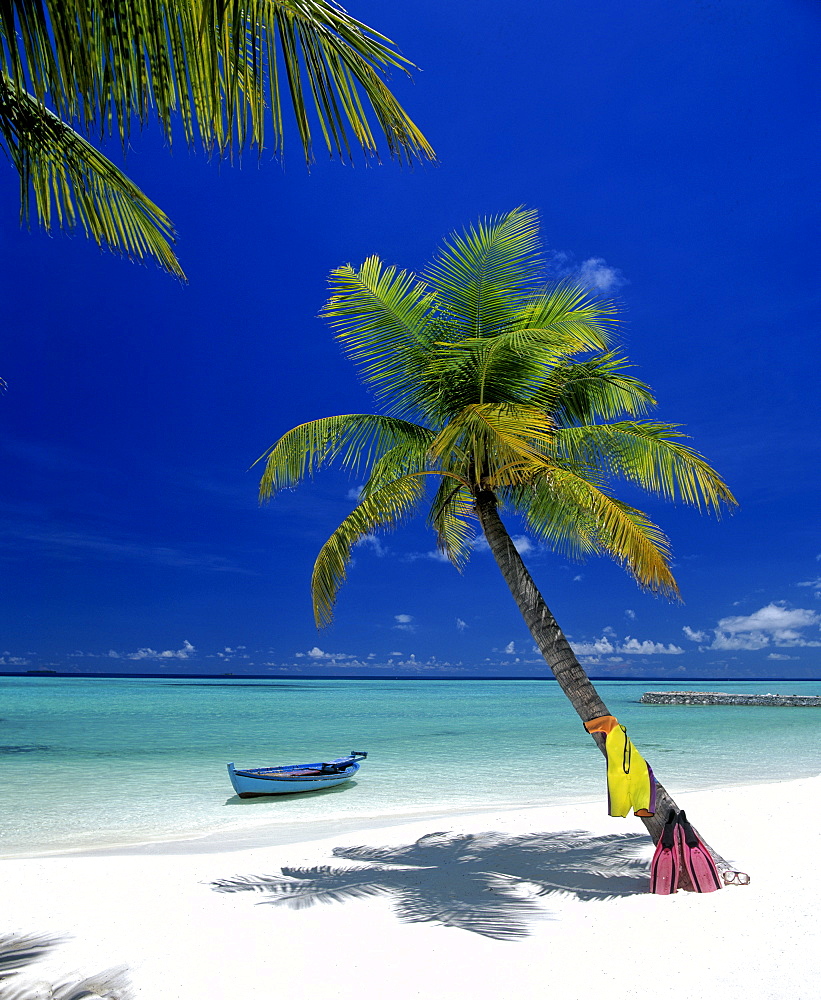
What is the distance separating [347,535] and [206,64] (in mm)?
4765

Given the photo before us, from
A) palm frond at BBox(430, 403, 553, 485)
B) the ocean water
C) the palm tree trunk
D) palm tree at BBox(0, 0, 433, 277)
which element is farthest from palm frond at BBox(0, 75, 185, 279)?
the ocean water

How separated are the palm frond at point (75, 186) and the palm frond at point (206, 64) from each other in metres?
1.22

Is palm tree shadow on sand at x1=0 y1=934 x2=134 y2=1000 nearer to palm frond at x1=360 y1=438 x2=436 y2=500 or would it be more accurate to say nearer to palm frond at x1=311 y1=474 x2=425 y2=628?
palm frond at x1=311 y1=474 x2=425 y2=628

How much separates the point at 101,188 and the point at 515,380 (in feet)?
13.1

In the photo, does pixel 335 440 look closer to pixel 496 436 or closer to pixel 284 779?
pixel 496 436

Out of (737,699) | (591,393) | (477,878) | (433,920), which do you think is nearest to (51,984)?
(433,920)

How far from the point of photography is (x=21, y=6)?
9.41 feet

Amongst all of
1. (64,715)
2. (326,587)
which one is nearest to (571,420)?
(326,587)

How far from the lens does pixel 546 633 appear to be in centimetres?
655

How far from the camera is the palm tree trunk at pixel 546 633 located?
20.1 feet

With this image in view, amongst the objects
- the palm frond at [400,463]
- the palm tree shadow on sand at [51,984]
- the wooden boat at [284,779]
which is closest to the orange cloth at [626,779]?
the palm frond at [400,463]

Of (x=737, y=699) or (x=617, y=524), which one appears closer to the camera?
(x=617, y=524)

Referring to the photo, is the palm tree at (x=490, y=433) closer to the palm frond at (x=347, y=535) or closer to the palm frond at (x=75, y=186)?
the palm frond at (x=347, y=535)

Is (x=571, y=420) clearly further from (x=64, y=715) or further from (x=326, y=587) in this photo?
(x=64, y=715)
